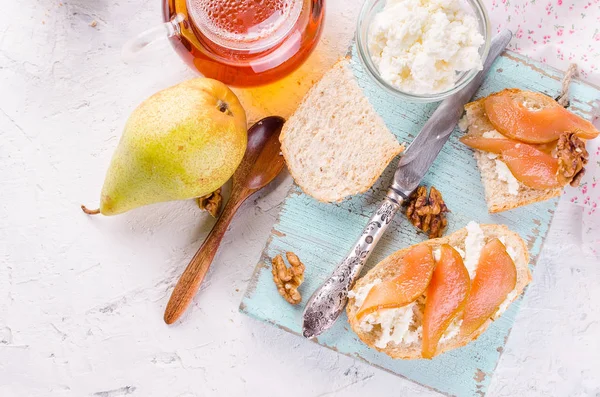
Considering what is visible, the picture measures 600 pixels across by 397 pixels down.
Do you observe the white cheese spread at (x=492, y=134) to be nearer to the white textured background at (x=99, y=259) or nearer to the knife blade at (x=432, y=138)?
the knife blade at (x=432, y=138)

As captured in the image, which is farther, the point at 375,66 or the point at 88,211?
the point at 88,211

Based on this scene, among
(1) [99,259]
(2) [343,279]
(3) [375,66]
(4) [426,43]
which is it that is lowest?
(1) [99,259]

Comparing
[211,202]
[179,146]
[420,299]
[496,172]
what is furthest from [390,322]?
[179,146]

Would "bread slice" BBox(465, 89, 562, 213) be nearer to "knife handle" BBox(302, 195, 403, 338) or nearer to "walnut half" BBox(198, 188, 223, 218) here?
"knife handle" BBox(302, 195, 403, 338)

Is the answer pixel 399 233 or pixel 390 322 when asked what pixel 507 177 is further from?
pixel 390 322

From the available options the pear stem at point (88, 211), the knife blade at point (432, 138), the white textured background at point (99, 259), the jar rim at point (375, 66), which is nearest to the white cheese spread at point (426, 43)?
the jar rim at point (375, 66)
